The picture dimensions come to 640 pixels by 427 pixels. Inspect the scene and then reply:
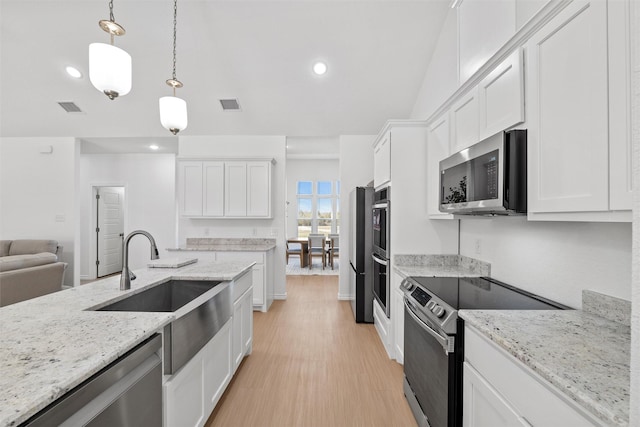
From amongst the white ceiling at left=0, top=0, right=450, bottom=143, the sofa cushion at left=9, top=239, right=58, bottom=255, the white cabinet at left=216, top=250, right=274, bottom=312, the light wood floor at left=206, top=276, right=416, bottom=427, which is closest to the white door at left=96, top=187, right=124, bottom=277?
the sofa cushion at left=9, top=239, right=58, bottom=255

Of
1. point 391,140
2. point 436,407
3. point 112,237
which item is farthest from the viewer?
point 112,237

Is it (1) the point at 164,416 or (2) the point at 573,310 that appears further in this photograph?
(2) the point at 573,310

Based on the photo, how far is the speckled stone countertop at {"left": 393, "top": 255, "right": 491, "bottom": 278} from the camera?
2.32m

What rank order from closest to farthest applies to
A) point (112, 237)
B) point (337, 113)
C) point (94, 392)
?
point (94, 392), point (337, 113), point (112, 237)

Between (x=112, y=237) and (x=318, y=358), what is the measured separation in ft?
19.7

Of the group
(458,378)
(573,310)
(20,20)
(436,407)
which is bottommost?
(436,407)

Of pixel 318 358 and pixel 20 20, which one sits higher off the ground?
pixel 20 20

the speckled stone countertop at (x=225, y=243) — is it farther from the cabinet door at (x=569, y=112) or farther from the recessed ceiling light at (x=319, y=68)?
the cabinet door at (x=569, y=112)

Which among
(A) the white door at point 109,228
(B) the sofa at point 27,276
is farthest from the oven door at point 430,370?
(A) the white door at point 109,228

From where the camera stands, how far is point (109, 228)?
253 inches

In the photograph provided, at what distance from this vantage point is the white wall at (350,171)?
15.6 feet

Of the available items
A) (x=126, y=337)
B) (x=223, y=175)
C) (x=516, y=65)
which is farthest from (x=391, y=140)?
(x=223, y=175)

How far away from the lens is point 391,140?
2.77 metres

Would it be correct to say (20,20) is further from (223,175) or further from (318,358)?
(318,358)
